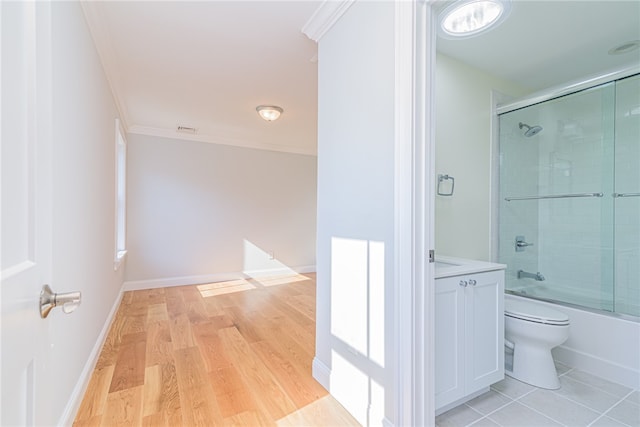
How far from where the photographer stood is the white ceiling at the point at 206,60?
1831 millimetres

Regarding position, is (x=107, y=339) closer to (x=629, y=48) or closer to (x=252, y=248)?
(x=252, y=248)

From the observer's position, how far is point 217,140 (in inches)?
181

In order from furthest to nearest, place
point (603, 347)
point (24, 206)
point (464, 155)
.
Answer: point (464, 155)
point (603, 347)
point (24, 206)

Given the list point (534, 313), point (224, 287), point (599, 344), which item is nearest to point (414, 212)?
point (534, 313)

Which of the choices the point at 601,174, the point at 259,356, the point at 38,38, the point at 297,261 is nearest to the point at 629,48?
the point at 601,174

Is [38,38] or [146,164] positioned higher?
[146,164]

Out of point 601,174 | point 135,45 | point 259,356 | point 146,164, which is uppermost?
point 135,45

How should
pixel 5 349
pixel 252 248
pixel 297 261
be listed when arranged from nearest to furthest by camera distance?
pixel 5 349 → pixel 252 248 → pixel 297 261

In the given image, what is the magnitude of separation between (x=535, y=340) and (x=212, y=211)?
4.15 m

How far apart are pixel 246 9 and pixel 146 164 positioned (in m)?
3.13

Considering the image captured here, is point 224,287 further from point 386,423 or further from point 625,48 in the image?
point 625,48

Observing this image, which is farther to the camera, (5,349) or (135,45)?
(135,45)

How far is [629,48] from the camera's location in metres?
2.25

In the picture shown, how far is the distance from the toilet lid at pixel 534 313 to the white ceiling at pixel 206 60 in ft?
7.51
